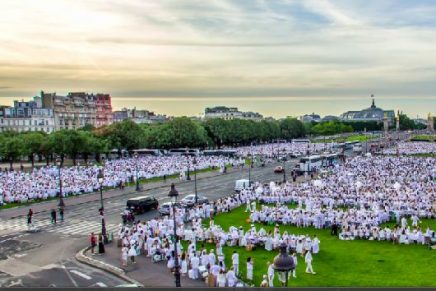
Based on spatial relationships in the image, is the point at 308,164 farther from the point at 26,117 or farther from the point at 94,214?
the point at 26,117

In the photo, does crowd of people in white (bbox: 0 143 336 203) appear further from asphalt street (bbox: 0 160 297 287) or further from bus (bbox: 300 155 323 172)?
bus (bbox: 300 155 323 172)

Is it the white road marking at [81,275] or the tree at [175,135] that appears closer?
the white road marking at [81,275]

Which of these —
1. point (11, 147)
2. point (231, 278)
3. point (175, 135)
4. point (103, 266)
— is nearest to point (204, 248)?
point (103, 266)

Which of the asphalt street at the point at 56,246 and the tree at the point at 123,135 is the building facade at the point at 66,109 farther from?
the asphalt street at the point at 56,246

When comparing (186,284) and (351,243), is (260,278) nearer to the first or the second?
(186,284)

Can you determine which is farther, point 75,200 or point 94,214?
point 75,200

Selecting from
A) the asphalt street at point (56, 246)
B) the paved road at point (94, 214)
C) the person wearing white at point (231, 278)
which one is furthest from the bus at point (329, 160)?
the person wearing white at point (231, 278)

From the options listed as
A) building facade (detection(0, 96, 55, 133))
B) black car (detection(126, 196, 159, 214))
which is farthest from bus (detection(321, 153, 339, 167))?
building facade (detection(0, 96, 55, 133))
